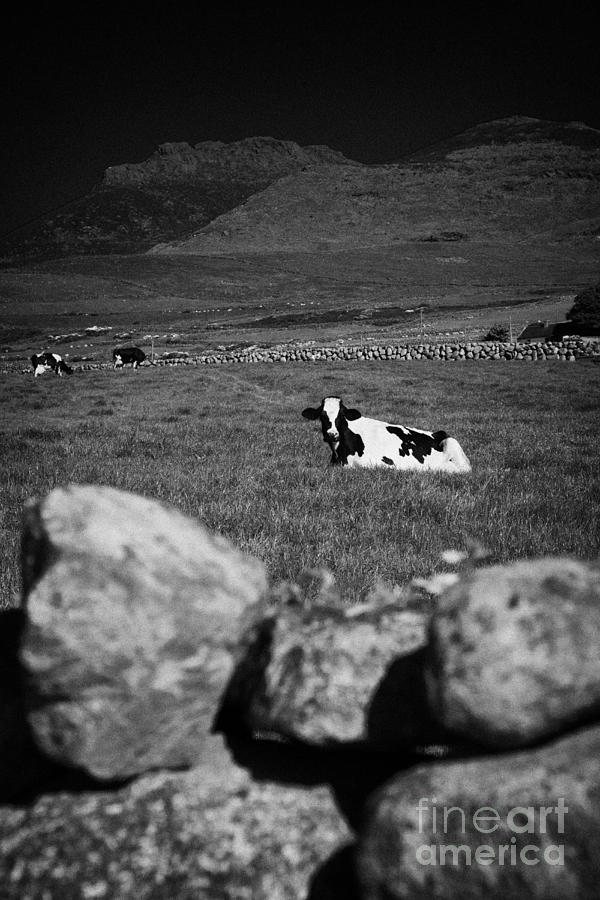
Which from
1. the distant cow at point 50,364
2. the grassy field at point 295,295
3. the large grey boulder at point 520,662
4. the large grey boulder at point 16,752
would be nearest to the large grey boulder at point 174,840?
the large grey boulder at point 16,752

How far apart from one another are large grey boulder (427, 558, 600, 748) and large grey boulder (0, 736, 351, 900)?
2.80 ft

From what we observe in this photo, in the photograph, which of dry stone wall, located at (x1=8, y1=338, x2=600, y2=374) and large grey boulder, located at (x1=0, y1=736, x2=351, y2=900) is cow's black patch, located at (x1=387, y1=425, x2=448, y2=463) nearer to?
large grey boulder, located at (x1=0, y1=736, x2=351, y2=900)

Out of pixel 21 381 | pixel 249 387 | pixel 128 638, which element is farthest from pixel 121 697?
pixel 21 381

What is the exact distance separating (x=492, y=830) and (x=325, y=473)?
918 cm

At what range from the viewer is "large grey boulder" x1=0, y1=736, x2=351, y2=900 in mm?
2510

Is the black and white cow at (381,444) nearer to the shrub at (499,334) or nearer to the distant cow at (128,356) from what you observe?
the distant cow at (128,356)

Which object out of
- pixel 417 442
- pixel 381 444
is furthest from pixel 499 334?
pixel 381 444

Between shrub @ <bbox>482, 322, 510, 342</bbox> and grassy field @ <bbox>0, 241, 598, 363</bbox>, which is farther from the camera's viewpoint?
grassy field @ <bbox>0, 241, 598, 363</bbox>

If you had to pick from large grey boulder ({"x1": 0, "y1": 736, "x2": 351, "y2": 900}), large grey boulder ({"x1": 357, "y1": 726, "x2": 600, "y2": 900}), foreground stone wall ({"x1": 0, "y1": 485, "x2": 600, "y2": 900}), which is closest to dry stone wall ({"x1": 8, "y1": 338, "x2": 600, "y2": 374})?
foreground stone wall ({"x1": 0, "y1": 485, "x2": 600, "y2": 900})

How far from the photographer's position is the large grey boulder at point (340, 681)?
110 inches

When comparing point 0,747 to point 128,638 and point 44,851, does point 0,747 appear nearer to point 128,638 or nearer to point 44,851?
point 44,851

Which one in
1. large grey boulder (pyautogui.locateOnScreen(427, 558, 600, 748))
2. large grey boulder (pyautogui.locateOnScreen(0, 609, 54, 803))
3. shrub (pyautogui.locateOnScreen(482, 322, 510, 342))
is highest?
large grey boulder (pyautogui.locateOnScreen(427, 558, 600, 748))

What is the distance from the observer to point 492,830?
214 cm

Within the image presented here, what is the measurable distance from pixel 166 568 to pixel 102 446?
11937 mm
